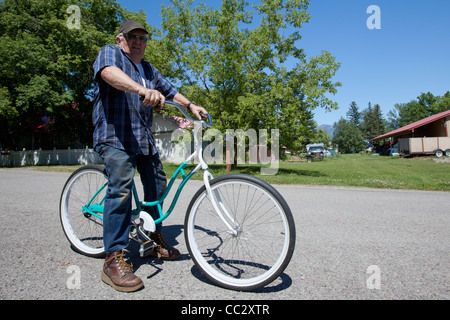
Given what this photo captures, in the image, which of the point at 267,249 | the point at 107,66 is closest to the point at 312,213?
the point at 267,249

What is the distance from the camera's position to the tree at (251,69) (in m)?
14.6

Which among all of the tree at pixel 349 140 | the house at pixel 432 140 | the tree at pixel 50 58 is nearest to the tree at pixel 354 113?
the tree at pixel 349 140

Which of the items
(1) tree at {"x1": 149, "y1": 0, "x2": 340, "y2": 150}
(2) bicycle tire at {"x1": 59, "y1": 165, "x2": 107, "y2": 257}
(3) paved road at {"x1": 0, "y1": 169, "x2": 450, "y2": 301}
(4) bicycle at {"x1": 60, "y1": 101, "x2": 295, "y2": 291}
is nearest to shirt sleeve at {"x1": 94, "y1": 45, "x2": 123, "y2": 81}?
(4) bicycle at {"x1": 60, "y1": 101, "x2": 295, "y2": 291}

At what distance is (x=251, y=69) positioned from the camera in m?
16.2

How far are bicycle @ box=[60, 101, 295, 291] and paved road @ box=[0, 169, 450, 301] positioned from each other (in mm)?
150

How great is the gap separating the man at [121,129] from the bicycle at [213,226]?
234 mm

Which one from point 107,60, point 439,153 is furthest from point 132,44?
point 439,153

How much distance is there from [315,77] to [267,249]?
46.8 feet

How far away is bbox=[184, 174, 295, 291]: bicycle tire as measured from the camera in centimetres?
204

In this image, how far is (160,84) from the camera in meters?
2.85

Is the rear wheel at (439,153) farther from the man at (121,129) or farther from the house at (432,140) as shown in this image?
the man at (121,129)

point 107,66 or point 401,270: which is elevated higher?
point 107,66

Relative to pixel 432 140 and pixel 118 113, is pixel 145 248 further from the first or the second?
pixel 432 140
